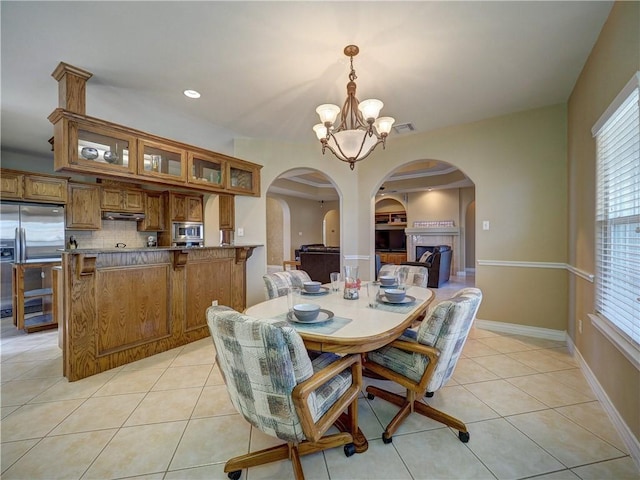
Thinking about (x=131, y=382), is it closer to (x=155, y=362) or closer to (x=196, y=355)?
(x=155, y=362)

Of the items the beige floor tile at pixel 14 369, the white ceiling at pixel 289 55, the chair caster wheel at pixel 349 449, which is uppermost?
the white ceiling at pixel 289 55

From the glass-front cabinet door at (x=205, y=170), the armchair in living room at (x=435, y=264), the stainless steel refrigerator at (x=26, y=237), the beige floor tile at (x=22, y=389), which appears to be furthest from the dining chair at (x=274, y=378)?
the armchair in living room at (x=435, y=264)

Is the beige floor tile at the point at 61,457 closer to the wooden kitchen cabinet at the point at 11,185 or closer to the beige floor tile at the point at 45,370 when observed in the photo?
the beige floor tile at the point at 45,370

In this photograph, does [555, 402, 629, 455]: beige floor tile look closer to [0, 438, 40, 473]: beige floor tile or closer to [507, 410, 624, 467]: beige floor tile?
[507, 410, 624, 467]: beige floor tile

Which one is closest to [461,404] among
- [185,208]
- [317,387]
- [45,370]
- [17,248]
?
[317,387]

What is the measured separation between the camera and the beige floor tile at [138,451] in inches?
56.8

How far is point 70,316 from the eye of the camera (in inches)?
91.4

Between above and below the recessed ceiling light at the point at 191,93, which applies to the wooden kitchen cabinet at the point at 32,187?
below

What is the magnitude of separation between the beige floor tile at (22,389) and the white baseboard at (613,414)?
151 inches

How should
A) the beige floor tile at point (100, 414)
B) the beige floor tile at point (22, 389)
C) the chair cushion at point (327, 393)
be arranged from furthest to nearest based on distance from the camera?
the beige floor tile at point (22, 389) → the beige floor tile at point (100, 414) → the chair cushion at point (327, 393)

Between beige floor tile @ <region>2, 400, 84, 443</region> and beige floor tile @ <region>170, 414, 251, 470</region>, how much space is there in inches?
A: 34.9

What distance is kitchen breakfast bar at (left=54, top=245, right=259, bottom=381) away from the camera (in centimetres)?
235

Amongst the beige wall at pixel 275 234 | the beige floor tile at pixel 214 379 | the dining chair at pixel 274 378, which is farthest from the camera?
the beige wall at pixel 275 234

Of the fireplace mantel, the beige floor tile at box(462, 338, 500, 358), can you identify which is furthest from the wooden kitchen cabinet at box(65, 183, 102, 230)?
the fireplace mantel
